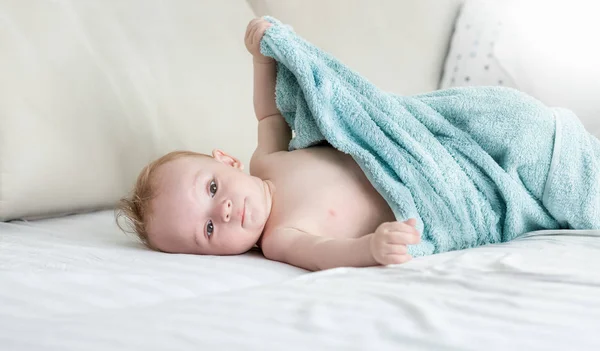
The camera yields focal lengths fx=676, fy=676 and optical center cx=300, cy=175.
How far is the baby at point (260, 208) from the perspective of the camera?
38.9 inches

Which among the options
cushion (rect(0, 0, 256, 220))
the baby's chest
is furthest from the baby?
cushion (rect(0, 0, 256, 220))

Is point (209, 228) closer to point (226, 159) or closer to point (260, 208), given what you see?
point (260, 208)

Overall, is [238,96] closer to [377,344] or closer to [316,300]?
[316,300]

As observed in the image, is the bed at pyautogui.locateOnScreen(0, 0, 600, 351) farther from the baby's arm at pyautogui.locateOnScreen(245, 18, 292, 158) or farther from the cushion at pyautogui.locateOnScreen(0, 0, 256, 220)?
the baby's arm at pyautogui.locateOnScreen(245, 18, 292, 158)

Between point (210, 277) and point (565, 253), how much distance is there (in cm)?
48

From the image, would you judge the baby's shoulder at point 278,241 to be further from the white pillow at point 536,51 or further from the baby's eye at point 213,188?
the white pillow at point 536,51

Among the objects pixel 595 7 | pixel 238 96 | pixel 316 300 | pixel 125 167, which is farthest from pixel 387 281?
pixel 595 7

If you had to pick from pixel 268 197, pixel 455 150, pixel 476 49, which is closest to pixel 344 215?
pixel 268 197

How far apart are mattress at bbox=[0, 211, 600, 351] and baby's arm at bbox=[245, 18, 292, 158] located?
294 millimetres

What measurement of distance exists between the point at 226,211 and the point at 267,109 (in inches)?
11.6

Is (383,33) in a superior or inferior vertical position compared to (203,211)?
superior

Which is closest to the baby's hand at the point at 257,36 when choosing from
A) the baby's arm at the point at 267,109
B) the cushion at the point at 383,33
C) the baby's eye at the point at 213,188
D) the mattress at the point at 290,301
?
the baby's arm at the point at 267,109

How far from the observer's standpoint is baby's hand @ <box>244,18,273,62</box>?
1.15 m

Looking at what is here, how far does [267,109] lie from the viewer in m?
1.23
